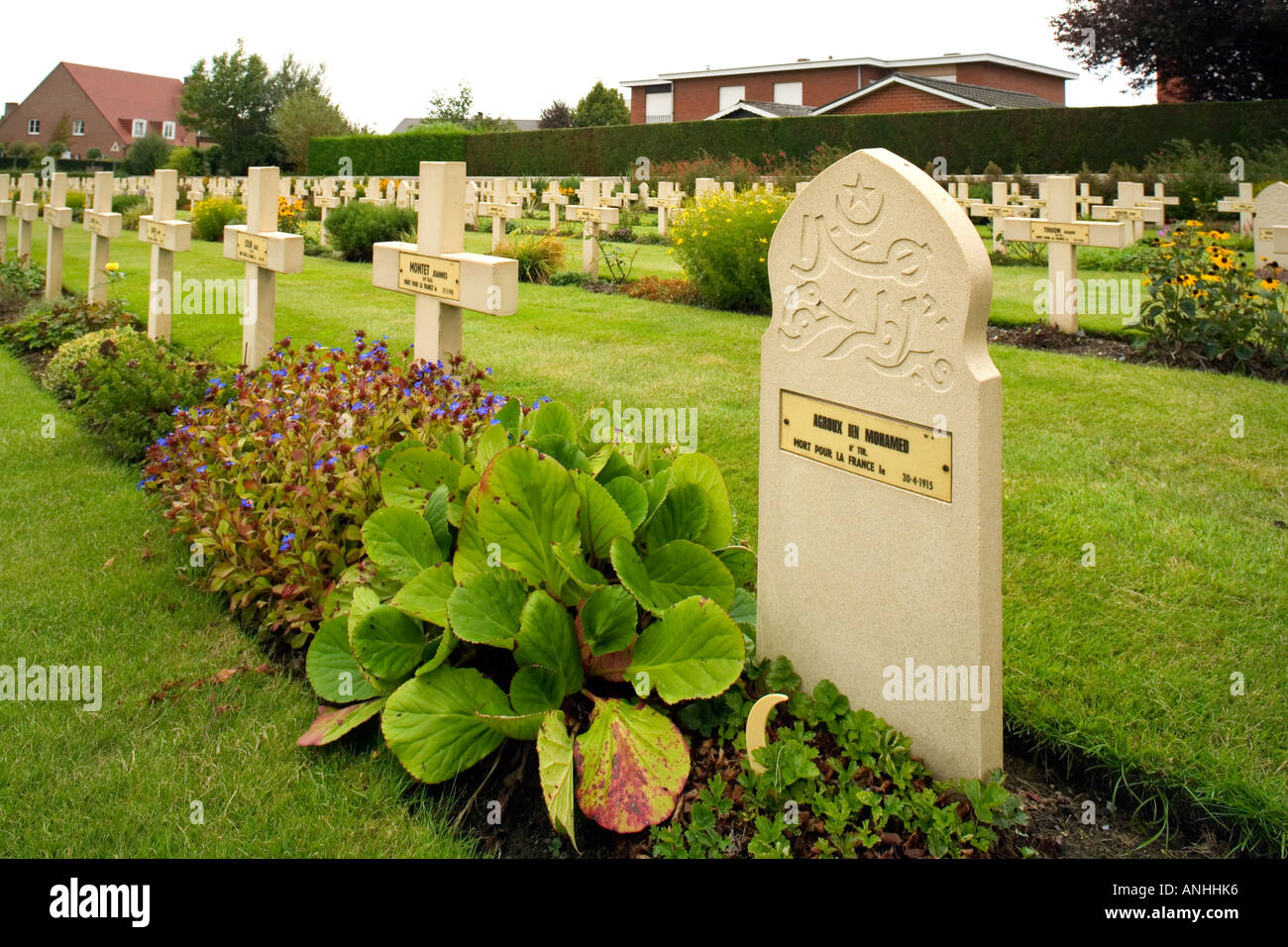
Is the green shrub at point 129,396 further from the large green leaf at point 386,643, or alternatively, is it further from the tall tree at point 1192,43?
the tall tree at point 1192,43

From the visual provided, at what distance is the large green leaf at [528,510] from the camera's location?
114 inches

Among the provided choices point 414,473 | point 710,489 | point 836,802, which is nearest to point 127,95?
point 414,473

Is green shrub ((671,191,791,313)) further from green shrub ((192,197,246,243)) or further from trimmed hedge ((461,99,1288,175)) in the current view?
trimmed hedge ((461,99,1288,175))

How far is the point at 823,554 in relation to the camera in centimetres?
292

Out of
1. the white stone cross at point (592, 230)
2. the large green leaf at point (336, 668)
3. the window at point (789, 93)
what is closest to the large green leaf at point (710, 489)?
the large green leaf at point (336, 668)

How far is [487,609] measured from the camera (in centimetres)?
282

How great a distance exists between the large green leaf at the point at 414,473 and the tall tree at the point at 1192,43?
93.6ft

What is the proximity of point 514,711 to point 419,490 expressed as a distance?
0.98 m

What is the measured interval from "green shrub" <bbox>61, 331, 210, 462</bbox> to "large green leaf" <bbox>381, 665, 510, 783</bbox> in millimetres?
3795

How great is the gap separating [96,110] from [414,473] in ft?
207

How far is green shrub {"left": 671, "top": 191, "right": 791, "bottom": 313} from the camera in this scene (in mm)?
9859

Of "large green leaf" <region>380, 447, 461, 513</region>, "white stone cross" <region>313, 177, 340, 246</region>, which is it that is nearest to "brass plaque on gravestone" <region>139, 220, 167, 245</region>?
"large green leaf" <region>380, 447, 461, 513</region>

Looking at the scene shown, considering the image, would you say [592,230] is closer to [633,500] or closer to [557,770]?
[633,500]
